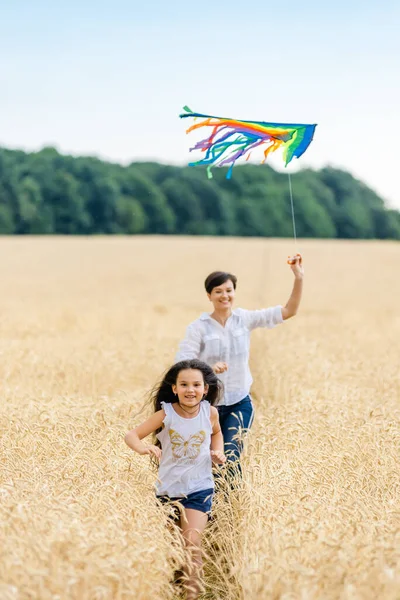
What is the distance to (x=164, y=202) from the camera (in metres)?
57.0

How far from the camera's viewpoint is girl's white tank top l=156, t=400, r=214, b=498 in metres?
4.86

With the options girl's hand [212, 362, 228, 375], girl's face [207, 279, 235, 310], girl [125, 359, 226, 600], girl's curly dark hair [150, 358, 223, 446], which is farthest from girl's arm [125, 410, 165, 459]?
girl's face [207, 279, 235, 310]

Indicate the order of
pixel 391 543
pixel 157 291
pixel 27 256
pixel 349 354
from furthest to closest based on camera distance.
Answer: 1. pixel 27 256
2. pixel 157 291
3. pixel 349 354
4. pixel 391 543

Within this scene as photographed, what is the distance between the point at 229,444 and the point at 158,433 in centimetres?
71

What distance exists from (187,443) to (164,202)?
173 feet

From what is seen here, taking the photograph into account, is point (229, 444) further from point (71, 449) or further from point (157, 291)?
point (157, 291)

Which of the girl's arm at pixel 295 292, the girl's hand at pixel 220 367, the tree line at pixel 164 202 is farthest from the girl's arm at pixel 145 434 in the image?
the tree line at pixel 164 202

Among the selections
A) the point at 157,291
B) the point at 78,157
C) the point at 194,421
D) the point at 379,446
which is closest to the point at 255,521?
the point at 194,421

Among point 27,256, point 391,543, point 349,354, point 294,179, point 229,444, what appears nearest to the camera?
point 391,543

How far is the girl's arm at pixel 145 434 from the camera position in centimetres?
467

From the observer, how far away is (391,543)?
13.2ft

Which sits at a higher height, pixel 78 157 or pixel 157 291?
pixel 78 157

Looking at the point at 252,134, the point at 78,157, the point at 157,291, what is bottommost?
the point at 157,291

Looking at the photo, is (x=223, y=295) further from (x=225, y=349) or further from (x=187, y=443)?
(x=187, y=443)
